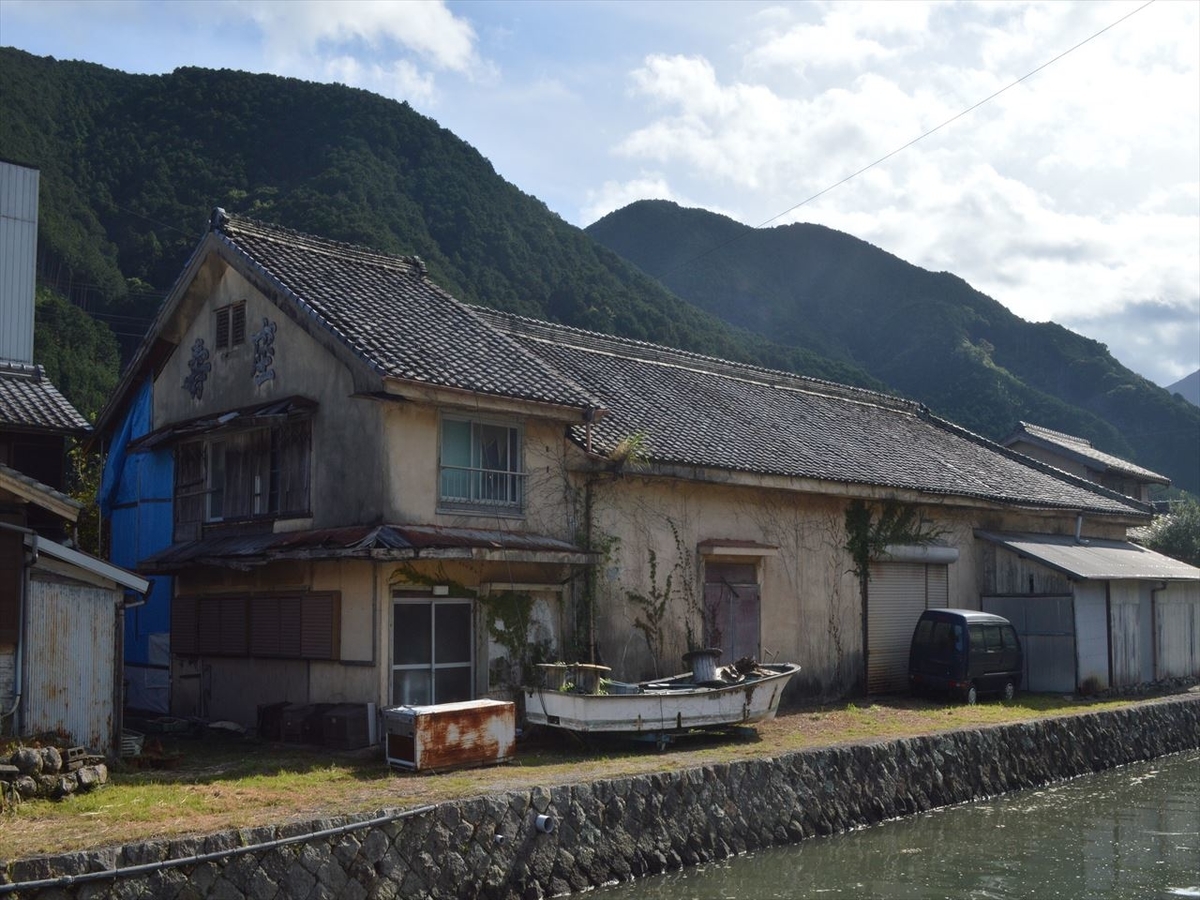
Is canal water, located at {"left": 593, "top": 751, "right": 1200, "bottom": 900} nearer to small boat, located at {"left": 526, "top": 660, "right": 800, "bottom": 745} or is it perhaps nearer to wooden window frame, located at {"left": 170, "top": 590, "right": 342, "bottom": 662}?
small boat, located at {"left": 526, "top": 660, "right": 800, "bottom": 745}

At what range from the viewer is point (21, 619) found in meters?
12.9

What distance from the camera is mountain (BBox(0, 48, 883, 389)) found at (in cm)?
4706

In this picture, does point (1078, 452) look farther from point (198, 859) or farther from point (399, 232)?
point (198, 859)

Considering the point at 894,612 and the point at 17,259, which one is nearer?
the point at 17,259

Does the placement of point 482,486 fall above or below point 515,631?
above

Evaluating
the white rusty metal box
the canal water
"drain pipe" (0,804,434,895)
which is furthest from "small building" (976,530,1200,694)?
"drain pipe" (0,804,434,895)

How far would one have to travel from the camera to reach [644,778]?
12.7 m

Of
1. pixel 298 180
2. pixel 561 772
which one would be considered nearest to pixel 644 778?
pixel 561 772

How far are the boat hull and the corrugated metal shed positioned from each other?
13.2 metres

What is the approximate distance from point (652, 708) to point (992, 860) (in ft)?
14.3

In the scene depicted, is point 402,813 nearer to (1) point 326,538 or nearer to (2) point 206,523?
(1) point 326,538

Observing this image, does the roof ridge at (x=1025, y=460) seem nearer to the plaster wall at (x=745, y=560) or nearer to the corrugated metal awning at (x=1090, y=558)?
the corrugated metal awning at (x=1090, y=558)

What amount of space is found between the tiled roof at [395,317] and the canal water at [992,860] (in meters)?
6.95

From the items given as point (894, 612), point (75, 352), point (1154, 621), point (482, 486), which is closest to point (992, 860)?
point (482, 486)
